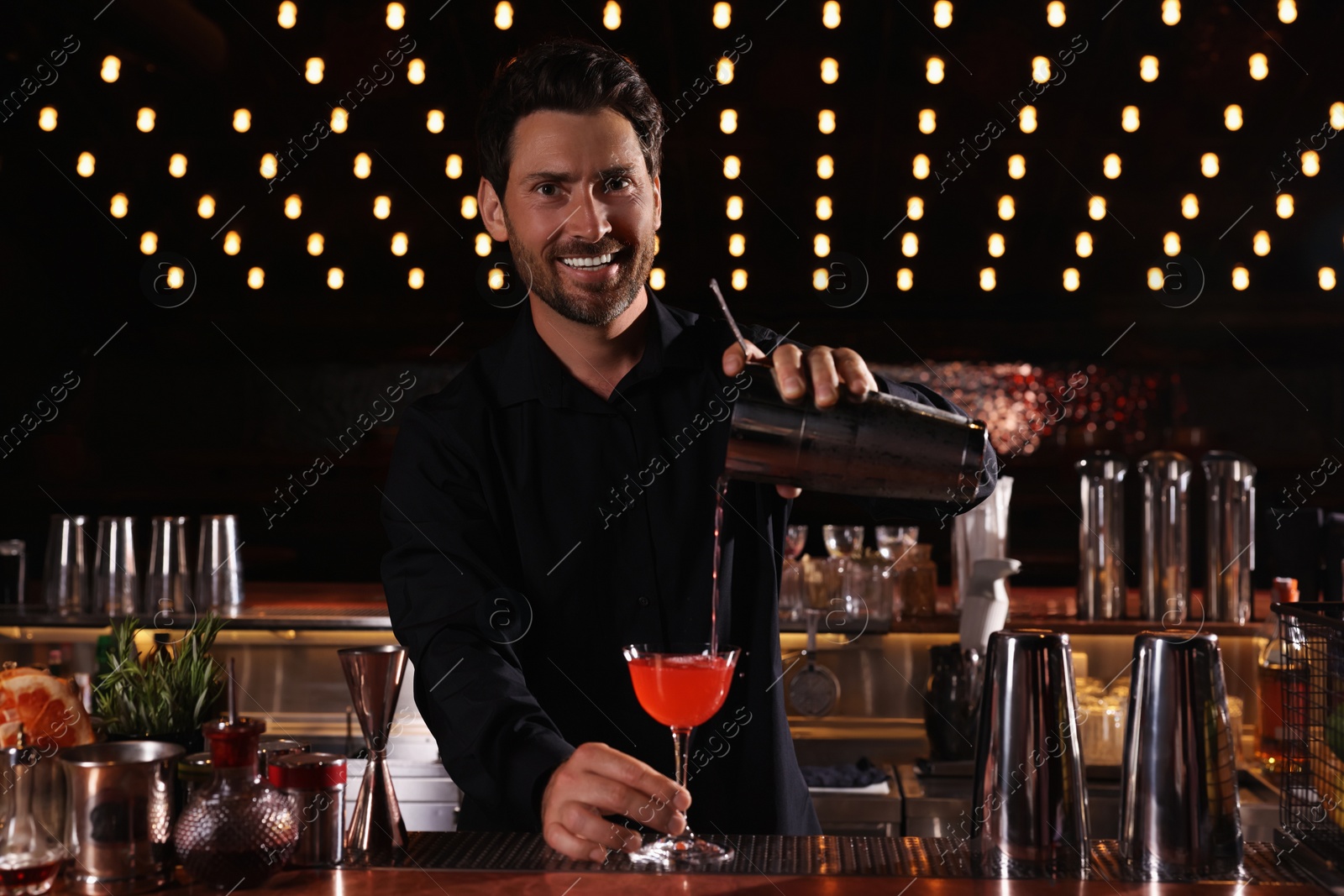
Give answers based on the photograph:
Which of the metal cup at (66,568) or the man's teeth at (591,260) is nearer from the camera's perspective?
the man's teeth at (591,260)

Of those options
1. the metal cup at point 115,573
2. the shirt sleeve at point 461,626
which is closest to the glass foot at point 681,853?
the shirt sleeve at point 461,626

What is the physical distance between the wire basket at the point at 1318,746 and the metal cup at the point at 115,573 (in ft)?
10.2

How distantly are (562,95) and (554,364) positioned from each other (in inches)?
16.6

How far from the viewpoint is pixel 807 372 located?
5.33 feet

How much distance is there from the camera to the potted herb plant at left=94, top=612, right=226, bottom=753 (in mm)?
1624

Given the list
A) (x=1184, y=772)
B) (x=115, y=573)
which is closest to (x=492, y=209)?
(x=1184, y=772)

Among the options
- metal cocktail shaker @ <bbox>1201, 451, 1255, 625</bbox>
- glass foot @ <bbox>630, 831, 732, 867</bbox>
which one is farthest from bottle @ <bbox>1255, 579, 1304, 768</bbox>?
glass foot @ <bbox>630, 831, 732, 867</bbox>

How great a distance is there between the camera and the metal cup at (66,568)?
370 cm

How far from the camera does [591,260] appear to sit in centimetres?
191

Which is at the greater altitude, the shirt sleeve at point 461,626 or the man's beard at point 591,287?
the man's beard at point 591,287

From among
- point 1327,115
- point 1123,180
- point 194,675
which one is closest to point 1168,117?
point 1123,180

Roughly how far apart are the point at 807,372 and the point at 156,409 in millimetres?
3598

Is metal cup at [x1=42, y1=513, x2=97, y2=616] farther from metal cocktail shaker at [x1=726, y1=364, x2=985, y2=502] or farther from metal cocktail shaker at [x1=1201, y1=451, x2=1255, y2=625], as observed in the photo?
metal cocktail shaker at [x1=1201, y1=451, x2=1255, y2=625]

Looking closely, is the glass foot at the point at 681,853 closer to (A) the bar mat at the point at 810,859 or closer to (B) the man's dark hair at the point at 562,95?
(A) the bar mat at the point at 810,859
